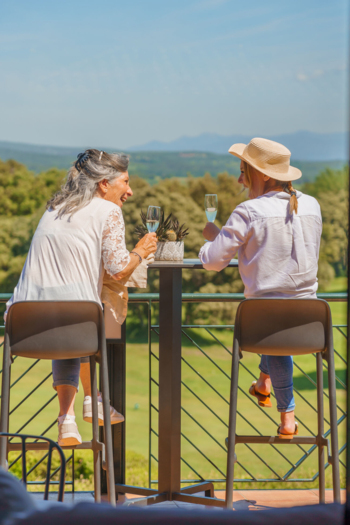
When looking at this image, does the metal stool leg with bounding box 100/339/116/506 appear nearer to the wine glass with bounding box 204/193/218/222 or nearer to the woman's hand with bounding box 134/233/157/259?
the woman's hand with bounding box 134/233/157/259

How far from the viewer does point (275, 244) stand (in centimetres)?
181

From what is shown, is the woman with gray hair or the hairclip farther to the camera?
the hairclip

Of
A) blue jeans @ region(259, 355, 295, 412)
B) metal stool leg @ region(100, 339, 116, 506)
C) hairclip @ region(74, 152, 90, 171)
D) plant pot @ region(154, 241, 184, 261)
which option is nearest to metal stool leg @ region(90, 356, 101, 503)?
metal stool leg @ region(100, 339, 116, 506)

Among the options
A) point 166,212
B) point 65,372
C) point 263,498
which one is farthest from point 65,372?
point 166,212

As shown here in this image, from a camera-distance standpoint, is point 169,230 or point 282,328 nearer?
point 282,328

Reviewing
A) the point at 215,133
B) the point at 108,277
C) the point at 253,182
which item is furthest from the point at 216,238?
the point at 215,133

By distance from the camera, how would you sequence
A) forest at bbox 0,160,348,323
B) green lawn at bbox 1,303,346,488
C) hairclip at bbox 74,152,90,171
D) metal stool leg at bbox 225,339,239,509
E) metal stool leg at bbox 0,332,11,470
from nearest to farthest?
metal stool leg at bbox 0,332,11,470 → metal stool leg at bbox 225,339,239,509 → hairclip at bbox 74,152,90,171 → forest at bbox 0,160,348,323 → green lawn at bbox 1,303,346,488

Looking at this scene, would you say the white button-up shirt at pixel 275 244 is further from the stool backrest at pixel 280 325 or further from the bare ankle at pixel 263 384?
the bare ankle at pixel 263 384

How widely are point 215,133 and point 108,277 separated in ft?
65.6

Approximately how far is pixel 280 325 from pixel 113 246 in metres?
0.62

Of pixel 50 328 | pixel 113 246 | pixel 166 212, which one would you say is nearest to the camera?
pixel 50 328

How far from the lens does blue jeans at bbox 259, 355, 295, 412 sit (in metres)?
1.91

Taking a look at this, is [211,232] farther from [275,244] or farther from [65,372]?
[65,372]

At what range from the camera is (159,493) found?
7.02ft
